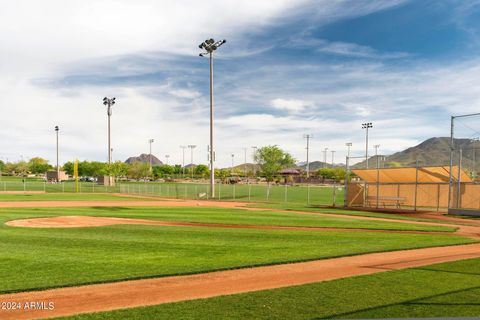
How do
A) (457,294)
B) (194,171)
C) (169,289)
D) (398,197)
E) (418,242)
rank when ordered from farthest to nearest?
(194,171) → (398,197) → (418,242) → (169,289) → (457,294)

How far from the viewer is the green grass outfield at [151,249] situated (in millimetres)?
8375

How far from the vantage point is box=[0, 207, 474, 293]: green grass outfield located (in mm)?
8375

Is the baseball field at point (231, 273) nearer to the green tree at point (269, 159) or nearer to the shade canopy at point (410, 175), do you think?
the shade canopy at point (410, 175)

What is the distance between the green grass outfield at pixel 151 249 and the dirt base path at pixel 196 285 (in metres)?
0.40

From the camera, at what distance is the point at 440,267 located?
9.45m

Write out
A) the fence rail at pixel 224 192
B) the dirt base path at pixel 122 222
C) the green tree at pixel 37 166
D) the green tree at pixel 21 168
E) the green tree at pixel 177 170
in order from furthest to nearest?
1. the green tree at pixel 21 168
2. the green tree at pixel 177 170
3. the green tree at pixel 37 166
4. the fence rail at pixel 224 192
5. the dirt base path at pixel 122 222

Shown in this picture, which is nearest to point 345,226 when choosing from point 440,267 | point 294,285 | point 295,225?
point 295,225

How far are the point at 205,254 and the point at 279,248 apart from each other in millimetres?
2438

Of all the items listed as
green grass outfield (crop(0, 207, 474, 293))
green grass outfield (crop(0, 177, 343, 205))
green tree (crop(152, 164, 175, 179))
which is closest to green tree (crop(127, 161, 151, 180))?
green tree (crop(152, 164, 175, 179))

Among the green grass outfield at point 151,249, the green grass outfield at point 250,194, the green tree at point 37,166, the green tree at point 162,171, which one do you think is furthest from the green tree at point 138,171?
the green grass outfield at point 151,249

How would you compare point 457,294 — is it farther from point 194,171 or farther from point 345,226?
point 194,171

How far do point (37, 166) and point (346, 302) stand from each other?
181 meters

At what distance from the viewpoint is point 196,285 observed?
7.74 m

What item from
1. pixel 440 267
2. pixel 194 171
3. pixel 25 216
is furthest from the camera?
pixel 194 171
